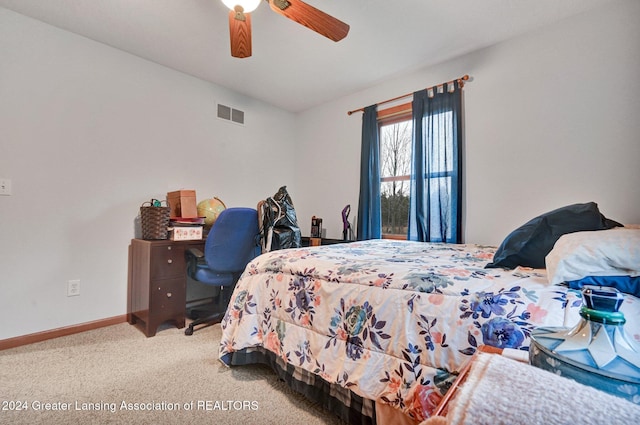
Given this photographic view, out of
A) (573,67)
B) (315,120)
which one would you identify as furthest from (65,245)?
(573,67)

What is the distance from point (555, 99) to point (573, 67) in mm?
244

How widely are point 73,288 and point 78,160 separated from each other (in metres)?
1.06

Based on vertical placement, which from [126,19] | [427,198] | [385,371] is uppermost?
[126,19]

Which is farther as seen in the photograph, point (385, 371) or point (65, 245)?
point (65, 245)

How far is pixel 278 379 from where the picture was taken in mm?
1649

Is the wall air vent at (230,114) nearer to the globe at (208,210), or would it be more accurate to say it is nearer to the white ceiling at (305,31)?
the white ceiling at (305,31)

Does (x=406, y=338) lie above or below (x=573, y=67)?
below

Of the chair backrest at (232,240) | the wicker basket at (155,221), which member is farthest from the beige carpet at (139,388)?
the wicker basket at (155,221)

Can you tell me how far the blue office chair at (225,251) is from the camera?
2.29 m

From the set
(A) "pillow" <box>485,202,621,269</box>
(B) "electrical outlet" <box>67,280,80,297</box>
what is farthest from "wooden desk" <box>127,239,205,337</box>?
(A) "pillow" <box>485,202,621,269</box>

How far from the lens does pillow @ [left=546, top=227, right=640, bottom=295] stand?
936 mm

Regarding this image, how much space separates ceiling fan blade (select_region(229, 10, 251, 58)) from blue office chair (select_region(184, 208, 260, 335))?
3.71ft

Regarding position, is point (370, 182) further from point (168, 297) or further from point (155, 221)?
point (168, 297)

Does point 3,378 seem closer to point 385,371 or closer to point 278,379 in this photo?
point 278,379
